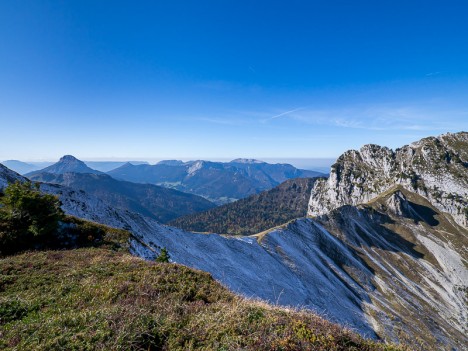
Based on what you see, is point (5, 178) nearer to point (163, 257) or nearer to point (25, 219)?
point (25, 219)

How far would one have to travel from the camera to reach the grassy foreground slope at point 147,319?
838 centimetres

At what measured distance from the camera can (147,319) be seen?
31.6 feet

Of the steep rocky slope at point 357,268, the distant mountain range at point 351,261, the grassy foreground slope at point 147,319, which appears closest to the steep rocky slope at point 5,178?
the distant mountain range at point 351,261

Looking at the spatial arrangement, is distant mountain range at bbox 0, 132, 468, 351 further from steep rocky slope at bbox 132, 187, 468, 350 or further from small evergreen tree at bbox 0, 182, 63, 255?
small evergreen tree at bbox 0, 182, 63, 255

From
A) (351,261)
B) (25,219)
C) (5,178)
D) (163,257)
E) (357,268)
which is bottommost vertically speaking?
(357,268)

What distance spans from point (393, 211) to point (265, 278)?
136048 mm

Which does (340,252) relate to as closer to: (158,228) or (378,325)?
(378,325)

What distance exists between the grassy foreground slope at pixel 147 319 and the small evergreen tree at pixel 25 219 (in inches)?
397

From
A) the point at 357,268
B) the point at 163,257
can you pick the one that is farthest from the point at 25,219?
the point at 357,268

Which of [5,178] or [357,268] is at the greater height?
[5,178]

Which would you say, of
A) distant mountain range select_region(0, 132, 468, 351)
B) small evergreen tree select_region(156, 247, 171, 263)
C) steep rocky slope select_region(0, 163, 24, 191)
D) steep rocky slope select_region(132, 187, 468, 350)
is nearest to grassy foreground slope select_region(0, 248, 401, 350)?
distant mountain range select_region(0, 132, 468, 351)

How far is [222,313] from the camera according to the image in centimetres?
1045

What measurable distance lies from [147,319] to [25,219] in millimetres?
24967

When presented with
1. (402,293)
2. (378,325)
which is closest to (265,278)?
(378,325)
